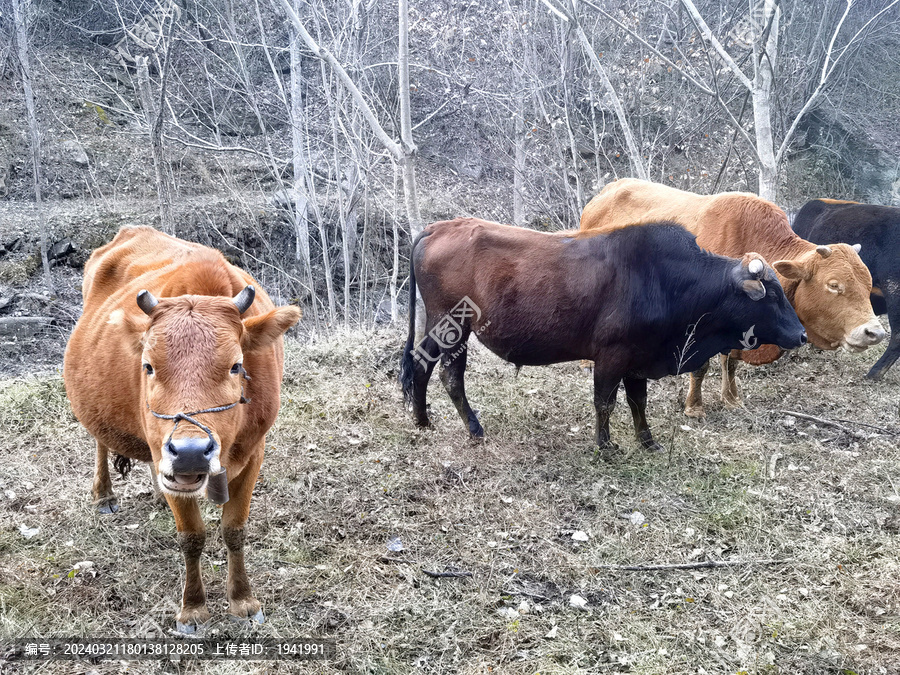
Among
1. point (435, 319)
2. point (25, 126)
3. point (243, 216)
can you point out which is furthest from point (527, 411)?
point (25, 126)

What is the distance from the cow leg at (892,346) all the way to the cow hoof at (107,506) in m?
8.09

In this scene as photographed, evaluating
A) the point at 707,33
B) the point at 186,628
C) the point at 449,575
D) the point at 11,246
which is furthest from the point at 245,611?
the point at 11,246

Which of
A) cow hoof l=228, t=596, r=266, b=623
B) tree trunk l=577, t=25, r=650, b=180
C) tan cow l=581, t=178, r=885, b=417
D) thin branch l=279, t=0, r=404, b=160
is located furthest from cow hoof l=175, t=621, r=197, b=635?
tree trunk l=577, t=25, r=650, b=180

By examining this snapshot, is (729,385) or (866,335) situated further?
(729,385)

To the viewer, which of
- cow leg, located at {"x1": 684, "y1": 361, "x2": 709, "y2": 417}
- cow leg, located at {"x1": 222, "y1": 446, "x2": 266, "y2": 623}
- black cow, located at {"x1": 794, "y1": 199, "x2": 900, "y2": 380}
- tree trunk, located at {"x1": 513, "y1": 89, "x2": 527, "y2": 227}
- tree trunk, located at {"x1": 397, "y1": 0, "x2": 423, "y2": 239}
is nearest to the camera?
cow leg, located at {"x1": 222, "y1": 446, "x2": 266, "y2": 623}

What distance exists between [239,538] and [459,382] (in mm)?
2982

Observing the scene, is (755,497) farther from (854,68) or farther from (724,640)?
(854,68)

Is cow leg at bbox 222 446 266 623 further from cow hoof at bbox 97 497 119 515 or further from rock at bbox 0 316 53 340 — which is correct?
rock at bbox 0 316 53 340

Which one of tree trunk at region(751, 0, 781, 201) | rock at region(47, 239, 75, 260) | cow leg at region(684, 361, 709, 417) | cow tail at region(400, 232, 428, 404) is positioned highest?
tree trunk at region(751, 0, 781, 201)

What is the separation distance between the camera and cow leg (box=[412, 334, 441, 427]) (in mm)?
6258

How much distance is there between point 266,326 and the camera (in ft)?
10.2

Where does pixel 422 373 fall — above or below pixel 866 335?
below

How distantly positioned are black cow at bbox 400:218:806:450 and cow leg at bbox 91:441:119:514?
3074 mm

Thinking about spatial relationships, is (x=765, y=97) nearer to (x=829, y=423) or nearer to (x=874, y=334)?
(x=874, y=334)
